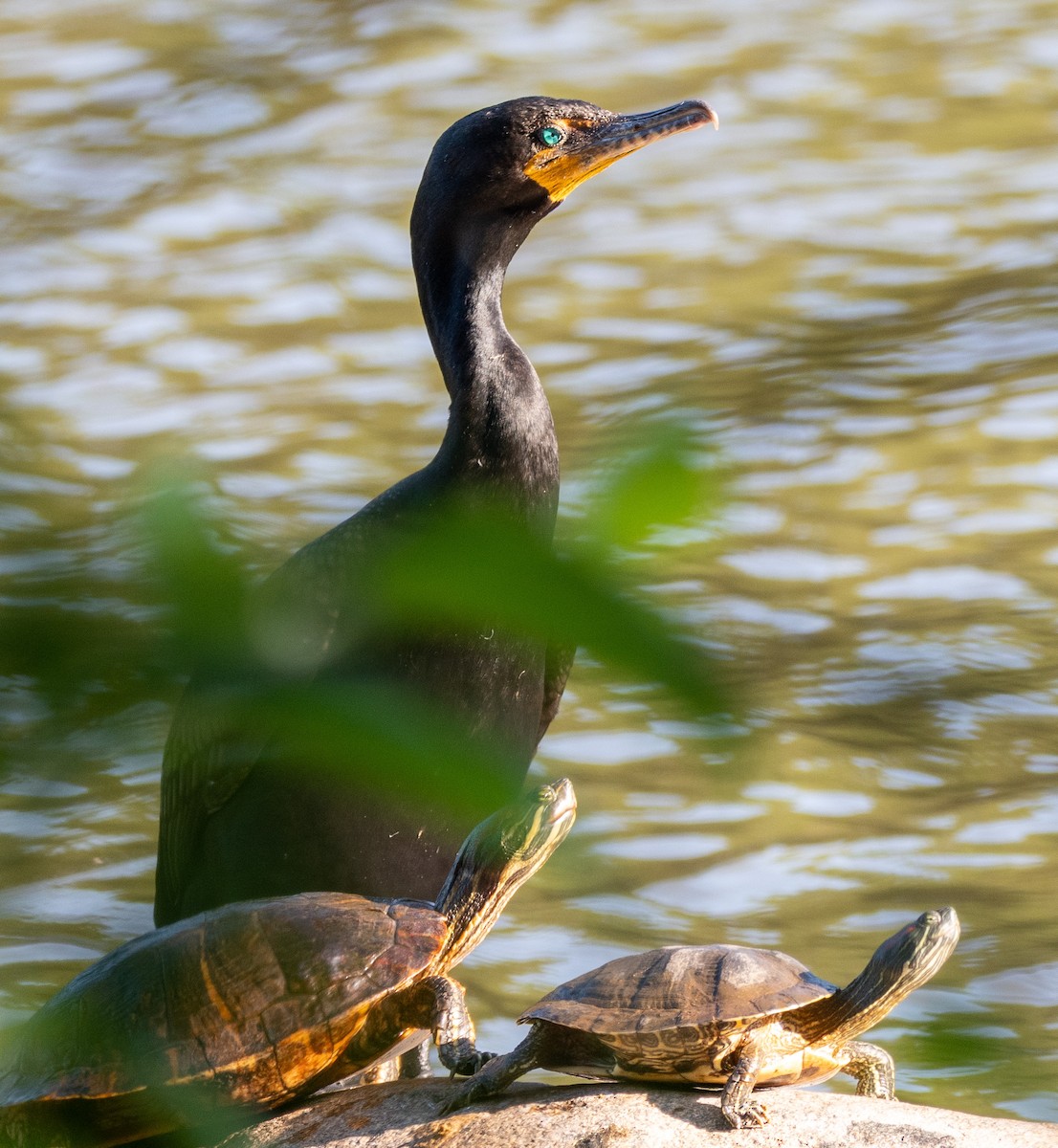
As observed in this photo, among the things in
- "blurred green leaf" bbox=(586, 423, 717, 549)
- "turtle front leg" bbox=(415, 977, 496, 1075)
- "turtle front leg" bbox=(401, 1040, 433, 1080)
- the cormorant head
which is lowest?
"turtle front leg" bbox=(401, 1040, 433, 1080)

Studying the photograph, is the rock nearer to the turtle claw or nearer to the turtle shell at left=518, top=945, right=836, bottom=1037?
the turtle claw

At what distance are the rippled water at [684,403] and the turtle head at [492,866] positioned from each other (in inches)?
14.2

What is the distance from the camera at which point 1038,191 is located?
33.8 feet

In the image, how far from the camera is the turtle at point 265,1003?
2.34 metres

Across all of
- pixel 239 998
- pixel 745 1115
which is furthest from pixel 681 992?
pixel 239 998

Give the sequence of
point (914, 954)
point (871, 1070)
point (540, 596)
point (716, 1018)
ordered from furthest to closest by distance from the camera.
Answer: point (871, 1070), point (914, 954), point (716, 1018), point (540, 596)

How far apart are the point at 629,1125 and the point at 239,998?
61 cm

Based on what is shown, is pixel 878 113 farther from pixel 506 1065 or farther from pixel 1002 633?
pixel 506 1065

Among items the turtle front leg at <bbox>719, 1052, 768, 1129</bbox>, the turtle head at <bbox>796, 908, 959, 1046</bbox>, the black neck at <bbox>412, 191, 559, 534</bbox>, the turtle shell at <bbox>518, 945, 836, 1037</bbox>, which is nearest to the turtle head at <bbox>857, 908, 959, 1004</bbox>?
the turtle head at <bbox>796, 908, 959, 1046</bbox>

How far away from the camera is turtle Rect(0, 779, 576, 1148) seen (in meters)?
2.34

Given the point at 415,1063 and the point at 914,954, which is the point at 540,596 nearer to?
the point at 914,954

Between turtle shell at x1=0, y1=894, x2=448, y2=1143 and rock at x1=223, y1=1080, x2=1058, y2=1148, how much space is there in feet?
0.34

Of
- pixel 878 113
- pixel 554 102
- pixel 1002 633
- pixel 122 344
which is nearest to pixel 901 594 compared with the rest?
pixel 1002 633

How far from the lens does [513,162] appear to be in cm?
353
